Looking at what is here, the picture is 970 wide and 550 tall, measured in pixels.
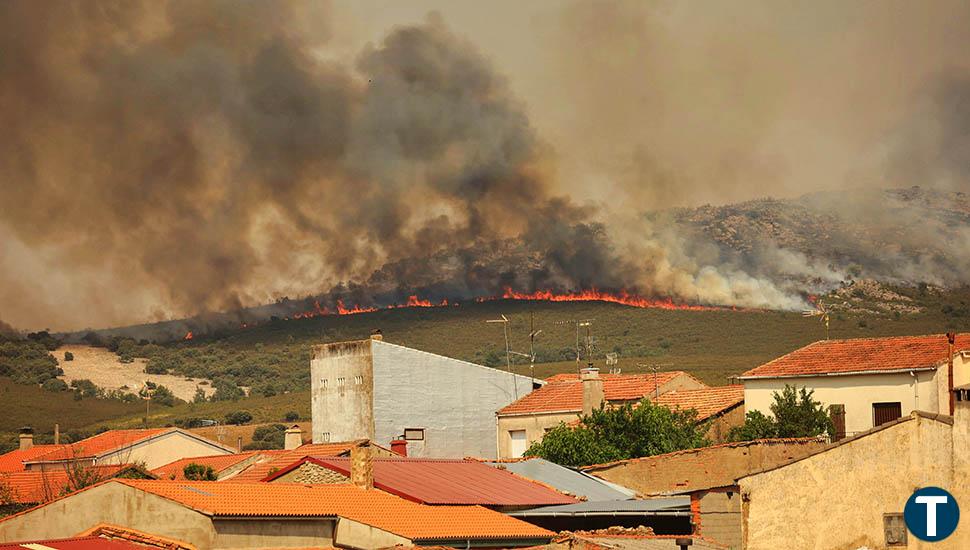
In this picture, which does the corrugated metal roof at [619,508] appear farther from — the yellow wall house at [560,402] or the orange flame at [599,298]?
the orange flame at [599,298]

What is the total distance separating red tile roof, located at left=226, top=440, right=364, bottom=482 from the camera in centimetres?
4941

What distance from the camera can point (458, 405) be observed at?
219 feet

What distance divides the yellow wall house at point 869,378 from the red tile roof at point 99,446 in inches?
1003

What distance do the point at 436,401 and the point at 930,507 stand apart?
111 ft

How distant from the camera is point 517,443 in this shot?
2569 inches

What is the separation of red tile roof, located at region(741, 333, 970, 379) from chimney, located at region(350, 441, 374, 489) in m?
22.6

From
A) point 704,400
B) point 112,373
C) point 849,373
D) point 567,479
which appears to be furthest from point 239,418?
point 567,479

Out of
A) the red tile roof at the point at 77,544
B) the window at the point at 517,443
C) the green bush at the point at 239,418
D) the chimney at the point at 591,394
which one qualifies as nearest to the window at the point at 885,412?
the chimney at the point at 591,394

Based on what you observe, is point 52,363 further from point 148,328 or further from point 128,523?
point 128,523

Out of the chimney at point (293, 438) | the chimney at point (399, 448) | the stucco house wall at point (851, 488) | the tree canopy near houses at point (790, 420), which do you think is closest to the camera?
the stucco house wall at point (851, 488)

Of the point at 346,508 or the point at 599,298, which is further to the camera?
the point at 599,298

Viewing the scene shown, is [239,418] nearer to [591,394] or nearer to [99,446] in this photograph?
[99,446]

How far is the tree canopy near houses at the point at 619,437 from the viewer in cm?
5500

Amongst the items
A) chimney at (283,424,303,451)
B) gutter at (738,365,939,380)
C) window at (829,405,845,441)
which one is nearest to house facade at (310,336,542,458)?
chimney at (283,424,303,451)
